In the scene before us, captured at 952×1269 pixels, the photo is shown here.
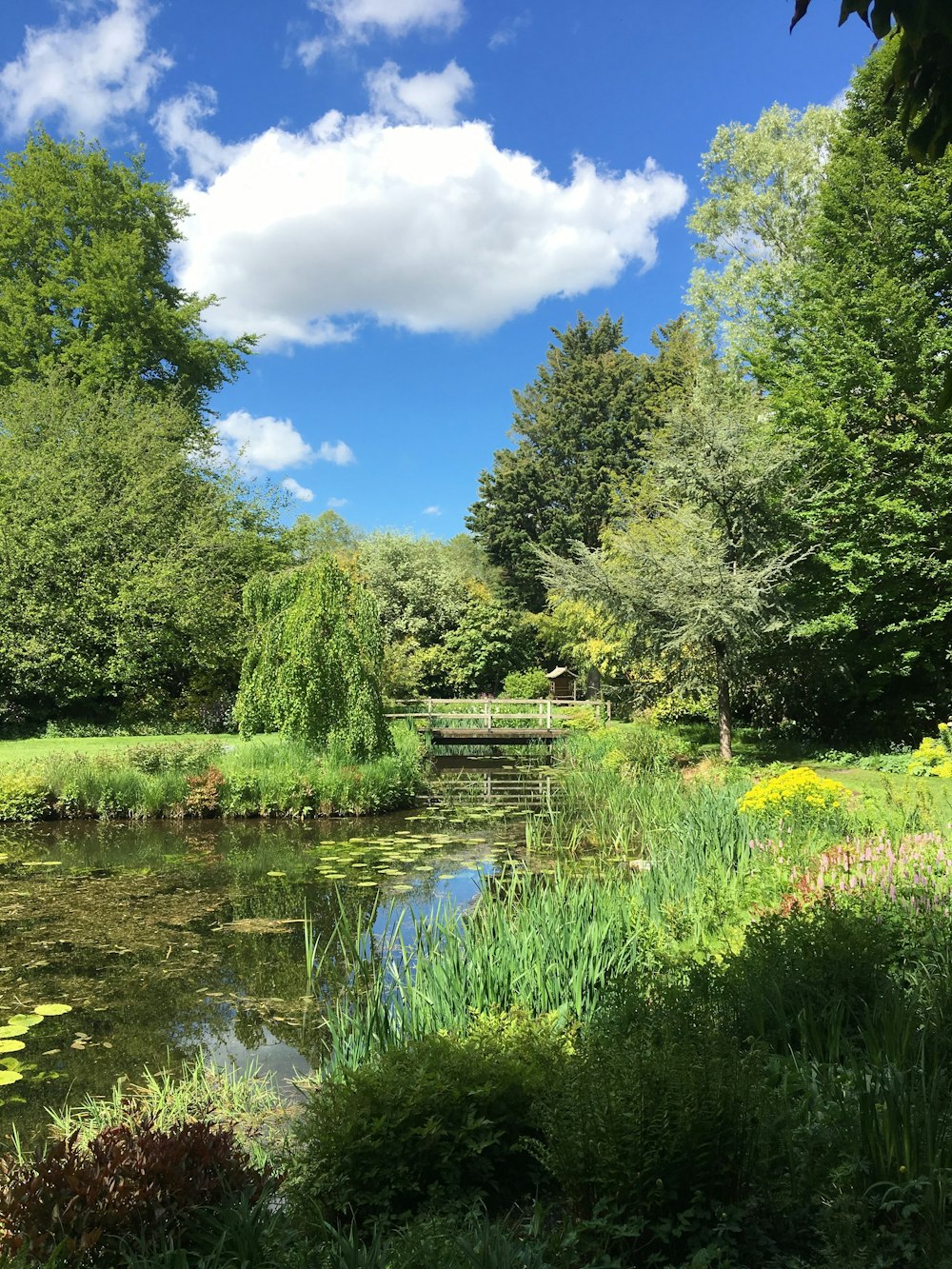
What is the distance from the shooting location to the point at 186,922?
27.3 ft

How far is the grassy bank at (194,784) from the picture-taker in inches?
530

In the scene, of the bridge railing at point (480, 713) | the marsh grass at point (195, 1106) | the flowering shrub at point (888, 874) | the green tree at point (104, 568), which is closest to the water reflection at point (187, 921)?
the marsh grass at point (195, 1106)

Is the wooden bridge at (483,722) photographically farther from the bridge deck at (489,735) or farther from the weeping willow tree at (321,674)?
the weeping willow tree at (321,674)

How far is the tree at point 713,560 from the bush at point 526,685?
17857mm

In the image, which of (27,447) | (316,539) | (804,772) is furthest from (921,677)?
(316,539)

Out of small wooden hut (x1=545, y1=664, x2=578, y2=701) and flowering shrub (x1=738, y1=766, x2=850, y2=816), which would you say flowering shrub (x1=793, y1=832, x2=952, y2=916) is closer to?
flowering shrub (x1=738, y1=766, x2=850, y2=816)

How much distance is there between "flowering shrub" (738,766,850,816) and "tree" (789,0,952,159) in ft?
18.5

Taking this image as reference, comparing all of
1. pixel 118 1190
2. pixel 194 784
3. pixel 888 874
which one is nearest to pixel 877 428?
pixel 888 874

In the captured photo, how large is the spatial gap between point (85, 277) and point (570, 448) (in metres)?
21.6

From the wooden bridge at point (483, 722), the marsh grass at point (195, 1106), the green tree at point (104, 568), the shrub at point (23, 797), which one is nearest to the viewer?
the marsh grass at point (195, 1106)

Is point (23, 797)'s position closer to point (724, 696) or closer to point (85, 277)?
point (724, 696)

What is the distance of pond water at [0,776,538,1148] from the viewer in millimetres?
5539

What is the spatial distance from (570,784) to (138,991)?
9230 millimetres

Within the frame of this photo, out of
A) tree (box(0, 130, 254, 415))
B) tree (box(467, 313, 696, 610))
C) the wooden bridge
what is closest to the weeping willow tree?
the wooden bridge
